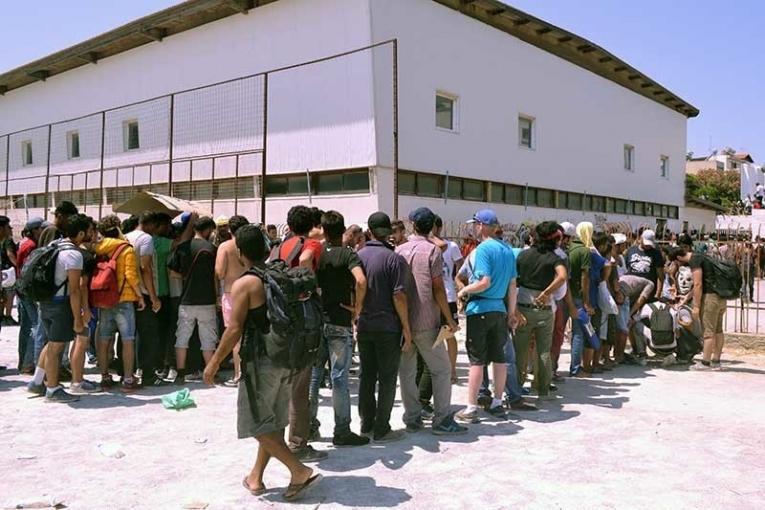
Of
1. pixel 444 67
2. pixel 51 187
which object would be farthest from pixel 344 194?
pixel 51 187

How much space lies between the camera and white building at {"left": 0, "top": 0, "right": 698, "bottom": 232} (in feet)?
49.4

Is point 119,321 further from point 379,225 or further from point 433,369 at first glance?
point 433,369

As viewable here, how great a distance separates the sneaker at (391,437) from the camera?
16.4 ft

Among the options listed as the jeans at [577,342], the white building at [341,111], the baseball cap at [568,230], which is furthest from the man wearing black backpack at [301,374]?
the white building at [341,111]

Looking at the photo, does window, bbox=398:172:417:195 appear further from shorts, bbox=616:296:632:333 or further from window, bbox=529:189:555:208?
shorts, bbox=616:296:632:333

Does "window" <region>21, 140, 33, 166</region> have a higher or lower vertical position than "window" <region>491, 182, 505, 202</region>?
higher

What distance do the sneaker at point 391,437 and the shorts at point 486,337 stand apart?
3.11 feet

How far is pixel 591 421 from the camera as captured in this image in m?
5.68

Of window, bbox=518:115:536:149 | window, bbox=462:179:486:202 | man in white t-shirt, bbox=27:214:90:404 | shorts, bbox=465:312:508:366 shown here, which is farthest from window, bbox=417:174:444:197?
man in white t-shirt, bbox=27:214:90:404

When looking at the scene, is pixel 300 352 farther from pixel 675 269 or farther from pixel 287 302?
pixel 675 269

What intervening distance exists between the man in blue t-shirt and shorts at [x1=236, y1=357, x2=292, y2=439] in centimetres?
214

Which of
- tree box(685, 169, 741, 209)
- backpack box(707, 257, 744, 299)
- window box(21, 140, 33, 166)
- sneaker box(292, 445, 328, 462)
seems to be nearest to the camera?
sneaker box(292, 445, 328, 462)

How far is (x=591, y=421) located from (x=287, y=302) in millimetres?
3321

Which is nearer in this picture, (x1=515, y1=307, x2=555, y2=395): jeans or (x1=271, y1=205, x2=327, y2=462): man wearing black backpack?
(x1=271, y1=205, x2=327, y2=462): man wearing black backpack
